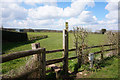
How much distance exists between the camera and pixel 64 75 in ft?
13.3

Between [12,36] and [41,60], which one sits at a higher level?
[12,36]

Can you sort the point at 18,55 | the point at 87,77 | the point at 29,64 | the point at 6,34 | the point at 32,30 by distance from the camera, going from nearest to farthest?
the point at 18,55 < the point at 29,64 < the point at 87,77 < the point at 6,34 < the point at 32,30

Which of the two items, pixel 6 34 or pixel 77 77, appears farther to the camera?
pixel 6 34

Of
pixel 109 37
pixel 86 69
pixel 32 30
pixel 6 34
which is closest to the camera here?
pixel 86 69

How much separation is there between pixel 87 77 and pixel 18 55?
9.13 ft

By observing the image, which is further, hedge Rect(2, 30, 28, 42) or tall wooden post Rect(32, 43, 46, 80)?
hedge Rect(2, 30, 28, 42)

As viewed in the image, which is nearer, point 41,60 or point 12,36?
point 41,60

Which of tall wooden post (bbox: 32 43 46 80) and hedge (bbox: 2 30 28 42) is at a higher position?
hedge (bbox: 2 30 28 42)

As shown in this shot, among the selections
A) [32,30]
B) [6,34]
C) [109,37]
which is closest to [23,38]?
[6,34]

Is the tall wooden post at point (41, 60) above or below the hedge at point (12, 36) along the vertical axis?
below

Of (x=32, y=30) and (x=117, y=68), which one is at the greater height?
→ (x=32, y=30)

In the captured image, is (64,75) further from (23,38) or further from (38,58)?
(23,38)

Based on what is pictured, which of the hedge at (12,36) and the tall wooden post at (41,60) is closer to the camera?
the tall wooden post at (41,60)

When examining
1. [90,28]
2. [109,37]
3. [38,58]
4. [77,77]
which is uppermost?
[90,28]
